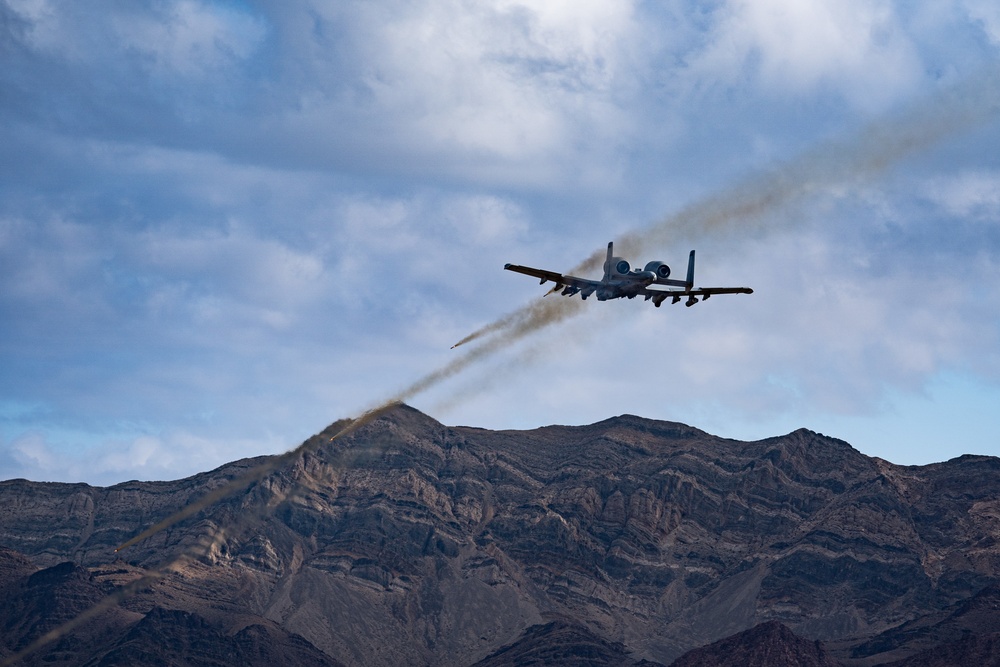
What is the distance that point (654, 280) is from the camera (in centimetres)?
19125

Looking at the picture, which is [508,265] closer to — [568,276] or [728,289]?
[568,276]

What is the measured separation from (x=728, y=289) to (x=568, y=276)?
19118 millimetres

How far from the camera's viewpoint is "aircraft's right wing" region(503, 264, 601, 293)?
619 feet

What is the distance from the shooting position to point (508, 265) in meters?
188

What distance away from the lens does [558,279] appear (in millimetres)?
192375

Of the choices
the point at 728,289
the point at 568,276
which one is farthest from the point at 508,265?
the point at 728,289

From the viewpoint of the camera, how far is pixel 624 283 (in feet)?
629

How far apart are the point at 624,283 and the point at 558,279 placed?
778 cm

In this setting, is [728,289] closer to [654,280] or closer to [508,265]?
[654,280]

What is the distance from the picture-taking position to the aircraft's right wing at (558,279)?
Result: 188750mm

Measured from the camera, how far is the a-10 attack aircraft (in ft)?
626

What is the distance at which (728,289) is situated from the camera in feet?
636

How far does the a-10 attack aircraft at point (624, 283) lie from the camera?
190875 millimetres

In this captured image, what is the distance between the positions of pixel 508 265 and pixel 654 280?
57.3ft
